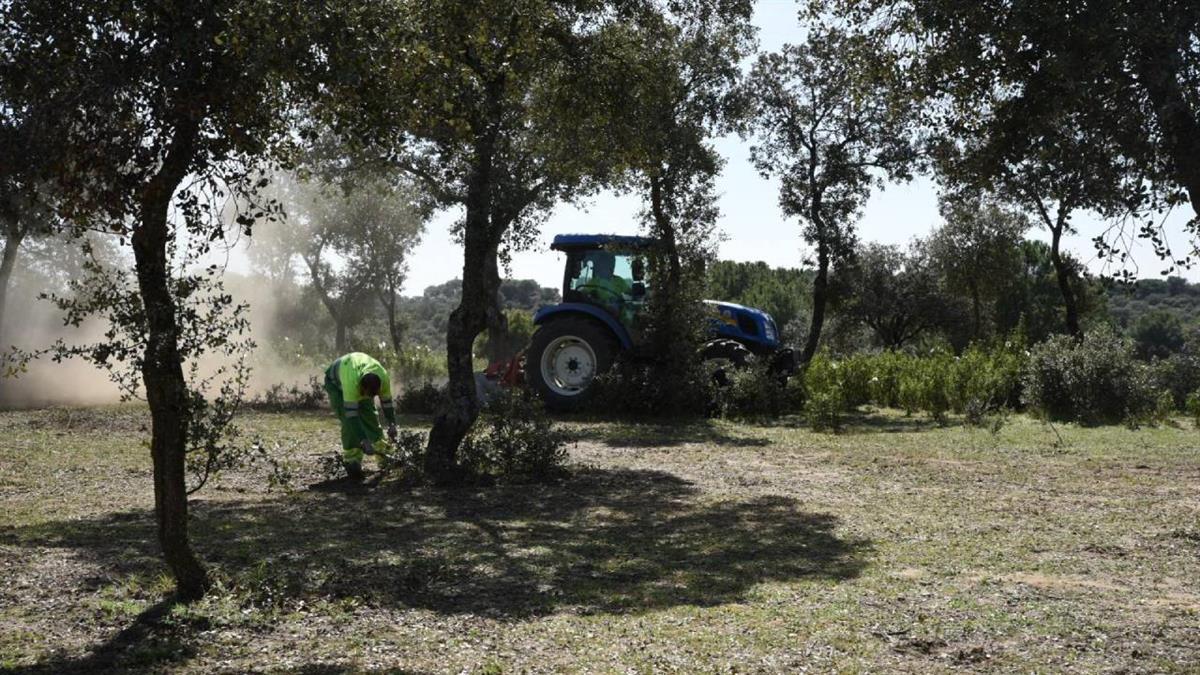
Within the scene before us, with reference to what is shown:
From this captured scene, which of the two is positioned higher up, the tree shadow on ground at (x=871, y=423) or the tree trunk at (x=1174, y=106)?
the tree trunk at (x=1174, y=106)

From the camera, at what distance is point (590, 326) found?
20.5m

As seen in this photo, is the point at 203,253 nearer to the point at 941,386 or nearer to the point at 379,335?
the point at 941,386

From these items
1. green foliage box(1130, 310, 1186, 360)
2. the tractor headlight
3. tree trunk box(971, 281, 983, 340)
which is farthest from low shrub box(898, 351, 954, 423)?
green foliage box(1130, 310, 1186, 360)

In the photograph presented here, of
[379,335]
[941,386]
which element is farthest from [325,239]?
[941,386]

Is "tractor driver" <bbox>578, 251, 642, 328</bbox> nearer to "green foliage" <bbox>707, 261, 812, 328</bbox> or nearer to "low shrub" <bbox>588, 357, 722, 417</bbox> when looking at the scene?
"low shrub" <bbox>588, 357, 722, 417</bbox>

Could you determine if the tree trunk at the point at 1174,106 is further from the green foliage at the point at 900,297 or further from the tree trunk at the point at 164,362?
the green foliage at the point at 900,297

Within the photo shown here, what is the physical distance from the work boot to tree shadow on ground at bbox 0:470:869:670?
0.54m

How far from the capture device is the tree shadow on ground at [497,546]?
23.6 ft

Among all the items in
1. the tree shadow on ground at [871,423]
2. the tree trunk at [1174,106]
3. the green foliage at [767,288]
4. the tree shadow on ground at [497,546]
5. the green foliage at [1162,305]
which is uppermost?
the green foliage at [767,288]

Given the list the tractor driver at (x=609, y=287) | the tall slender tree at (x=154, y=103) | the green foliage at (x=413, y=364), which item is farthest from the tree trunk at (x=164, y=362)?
the green foliage at (x=413, y=364)

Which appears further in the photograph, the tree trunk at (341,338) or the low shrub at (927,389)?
the tree trunk at (341,338)

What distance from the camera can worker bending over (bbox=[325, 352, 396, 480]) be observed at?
11.9m

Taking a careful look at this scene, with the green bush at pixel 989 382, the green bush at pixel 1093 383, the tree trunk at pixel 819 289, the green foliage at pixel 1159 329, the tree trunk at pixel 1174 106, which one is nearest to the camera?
the tree trunk at pixel 1174 106

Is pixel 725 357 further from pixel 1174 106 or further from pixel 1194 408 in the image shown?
pixel 1174 106
